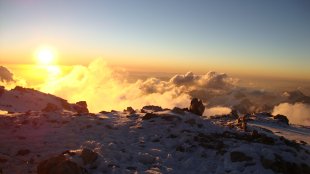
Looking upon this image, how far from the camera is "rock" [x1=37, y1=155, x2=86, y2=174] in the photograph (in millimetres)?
25391

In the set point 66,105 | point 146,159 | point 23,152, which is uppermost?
point 23,152

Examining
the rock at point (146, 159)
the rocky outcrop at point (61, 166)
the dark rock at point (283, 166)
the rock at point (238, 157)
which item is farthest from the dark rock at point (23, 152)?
the dark rock at point (283, 166)

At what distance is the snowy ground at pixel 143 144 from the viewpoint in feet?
100

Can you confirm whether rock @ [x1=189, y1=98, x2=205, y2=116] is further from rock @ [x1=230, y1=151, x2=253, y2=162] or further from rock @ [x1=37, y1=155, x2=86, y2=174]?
rock @ [x1=37, y1=155, x2=86, y2=174]

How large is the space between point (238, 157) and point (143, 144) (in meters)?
10.9

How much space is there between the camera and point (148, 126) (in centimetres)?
4475

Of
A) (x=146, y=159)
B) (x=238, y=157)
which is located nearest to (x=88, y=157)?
(x=146, y=159)

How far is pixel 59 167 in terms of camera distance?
25.5 metres

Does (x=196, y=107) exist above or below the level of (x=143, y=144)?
above

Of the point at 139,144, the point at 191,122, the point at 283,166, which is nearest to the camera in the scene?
the point at 283,166

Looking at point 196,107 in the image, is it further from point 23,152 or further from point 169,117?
point 23,152

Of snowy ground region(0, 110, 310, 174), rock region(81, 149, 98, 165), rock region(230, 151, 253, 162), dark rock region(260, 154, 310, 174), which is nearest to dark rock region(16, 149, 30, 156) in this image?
snowy ground region(0, 110, 310, 174)

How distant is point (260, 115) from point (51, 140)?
1823 inches

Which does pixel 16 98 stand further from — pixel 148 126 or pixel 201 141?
pixel 201 141
